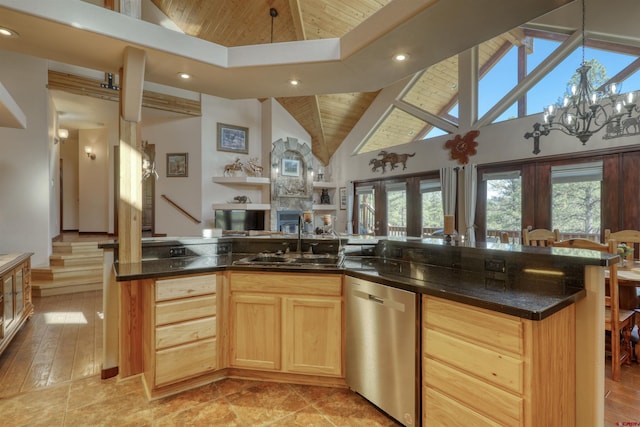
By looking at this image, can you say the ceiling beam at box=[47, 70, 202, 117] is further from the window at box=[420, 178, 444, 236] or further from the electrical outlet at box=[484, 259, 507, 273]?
the electrical outlet at box=[484, 259, 507, 273]

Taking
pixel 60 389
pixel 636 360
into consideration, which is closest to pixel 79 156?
pixel 60 389

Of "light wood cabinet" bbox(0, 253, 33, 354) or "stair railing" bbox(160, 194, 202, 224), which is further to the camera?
"stair railing" bbox(160, 194, 202, 224)

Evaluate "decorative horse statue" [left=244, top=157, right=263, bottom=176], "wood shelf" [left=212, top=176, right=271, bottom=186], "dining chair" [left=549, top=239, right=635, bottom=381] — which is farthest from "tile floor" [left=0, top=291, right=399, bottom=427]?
"decorative horse statue" [left=244, top=157, right=263, bottom=176]

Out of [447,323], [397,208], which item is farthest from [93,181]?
[447,323]

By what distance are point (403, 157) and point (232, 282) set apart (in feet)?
17.6

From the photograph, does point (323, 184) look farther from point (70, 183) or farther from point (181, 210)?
point (70, 183)

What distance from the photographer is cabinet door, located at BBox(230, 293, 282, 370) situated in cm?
222

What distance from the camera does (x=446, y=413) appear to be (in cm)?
154

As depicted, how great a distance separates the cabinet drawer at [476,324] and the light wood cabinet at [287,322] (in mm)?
698

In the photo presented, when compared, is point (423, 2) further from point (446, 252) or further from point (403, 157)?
point (403, 157)

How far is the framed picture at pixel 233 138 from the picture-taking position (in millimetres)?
7227

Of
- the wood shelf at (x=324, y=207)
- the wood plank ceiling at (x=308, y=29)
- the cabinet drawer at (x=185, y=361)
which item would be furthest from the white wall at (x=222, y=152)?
the cabinet drawer at (x=185, y=361)

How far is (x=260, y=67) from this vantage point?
7.77 feet

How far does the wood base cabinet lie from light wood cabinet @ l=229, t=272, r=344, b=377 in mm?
691
